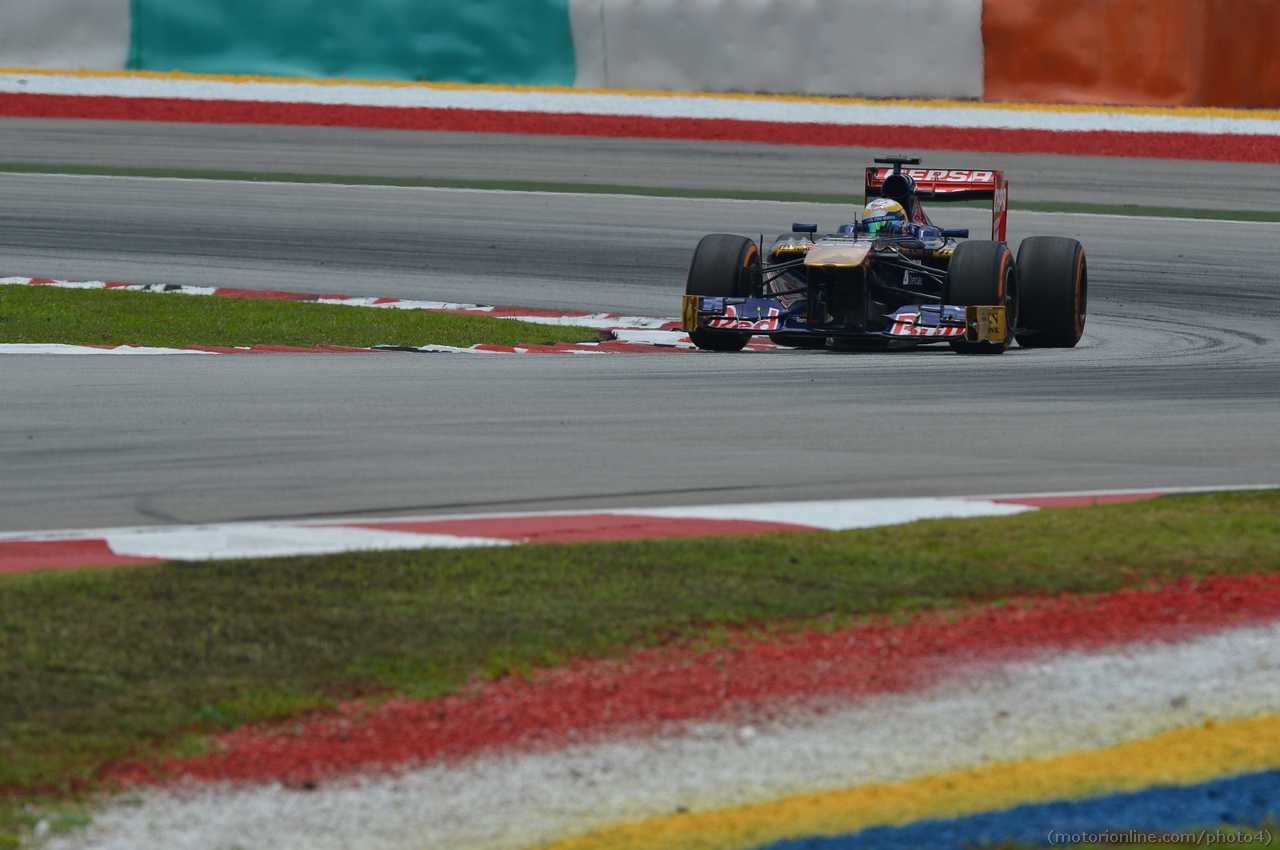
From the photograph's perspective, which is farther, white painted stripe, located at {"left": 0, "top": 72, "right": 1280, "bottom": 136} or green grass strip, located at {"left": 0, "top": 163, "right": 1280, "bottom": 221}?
white painted stripe, located at {"left": 0, "top": 72, "right": 1280, "bottom": 136}

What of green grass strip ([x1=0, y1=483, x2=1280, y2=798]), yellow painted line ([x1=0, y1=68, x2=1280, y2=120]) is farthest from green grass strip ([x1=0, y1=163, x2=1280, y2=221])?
green grass strip ([x1=0, y1=483, x2=1280, y2=798])

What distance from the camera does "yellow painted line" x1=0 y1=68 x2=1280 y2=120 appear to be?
21453 mm

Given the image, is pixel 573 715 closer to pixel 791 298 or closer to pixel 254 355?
pixel 254 355

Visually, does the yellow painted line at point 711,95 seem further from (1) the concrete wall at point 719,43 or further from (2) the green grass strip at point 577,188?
(2) the green grass strip at point 577,188

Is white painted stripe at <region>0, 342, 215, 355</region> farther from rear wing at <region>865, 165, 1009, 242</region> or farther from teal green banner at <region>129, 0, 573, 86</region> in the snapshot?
teal green banner at <region>129, 0, 573, 86</region>

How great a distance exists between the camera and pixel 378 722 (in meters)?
4.24

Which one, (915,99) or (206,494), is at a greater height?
(915,99)

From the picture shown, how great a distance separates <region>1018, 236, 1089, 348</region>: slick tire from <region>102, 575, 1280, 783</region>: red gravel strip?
25.3 feet

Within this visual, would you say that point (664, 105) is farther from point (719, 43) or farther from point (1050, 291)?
point (1050, 291)

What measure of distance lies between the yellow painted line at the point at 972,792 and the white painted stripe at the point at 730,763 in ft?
0.17

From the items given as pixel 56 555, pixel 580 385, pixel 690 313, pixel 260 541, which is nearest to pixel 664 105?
pixel 690 313

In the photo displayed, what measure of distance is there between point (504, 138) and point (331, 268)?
6215 millimetres

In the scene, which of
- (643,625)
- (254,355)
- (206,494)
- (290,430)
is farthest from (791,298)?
(643,625)

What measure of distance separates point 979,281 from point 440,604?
25.6 feet
